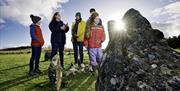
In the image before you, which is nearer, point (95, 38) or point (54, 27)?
point (95, 38)

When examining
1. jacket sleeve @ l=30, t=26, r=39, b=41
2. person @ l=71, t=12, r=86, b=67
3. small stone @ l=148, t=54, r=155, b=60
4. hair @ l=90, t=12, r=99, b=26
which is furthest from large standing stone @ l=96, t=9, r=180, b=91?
person @ l=71, t=12, r=86, b=67

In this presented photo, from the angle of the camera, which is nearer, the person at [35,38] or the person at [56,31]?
the person at [35,38]

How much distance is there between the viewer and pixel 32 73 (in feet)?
50.0

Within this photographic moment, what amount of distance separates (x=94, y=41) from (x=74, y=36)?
10.9 feet

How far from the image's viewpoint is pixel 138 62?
17.7 ft

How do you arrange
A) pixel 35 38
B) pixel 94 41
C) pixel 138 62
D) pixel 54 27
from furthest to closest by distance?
pixel 54 27
pixel 35 38
pixel 94 41
pixel 138 62

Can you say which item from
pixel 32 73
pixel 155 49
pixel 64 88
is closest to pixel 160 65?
pixel 155 49

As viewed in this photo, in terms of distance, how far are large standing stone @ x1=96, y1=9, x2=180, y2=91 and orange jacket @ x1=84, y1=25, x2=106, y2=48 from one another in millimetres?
7724

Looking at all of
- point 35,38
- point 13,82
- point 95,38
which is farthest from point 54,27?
point 13,82

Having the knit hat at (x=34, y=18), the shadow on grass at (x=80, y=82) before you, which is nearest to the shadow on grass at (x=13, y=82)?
the shadow on grass at (x=80, y=82)

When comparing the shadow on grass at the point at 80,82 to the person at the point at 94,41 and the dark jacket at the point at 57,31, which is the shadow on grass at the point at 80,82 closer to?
the person at the point at 94,41

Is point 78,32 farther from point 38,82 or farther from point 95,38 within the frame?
point 38,82

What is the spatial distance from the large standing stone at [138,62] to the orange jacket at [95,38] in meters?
7.72

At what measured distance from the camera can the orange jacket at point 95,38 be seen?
46.3ft
